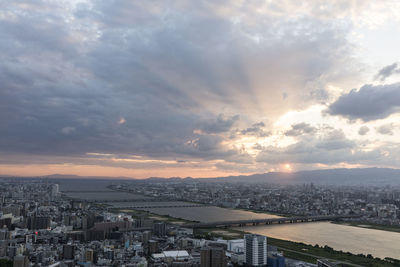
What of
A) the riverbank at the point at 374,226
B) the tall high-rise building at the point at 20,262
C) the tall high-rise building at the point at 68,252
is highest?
the tall high-rise building at the point at 20,262

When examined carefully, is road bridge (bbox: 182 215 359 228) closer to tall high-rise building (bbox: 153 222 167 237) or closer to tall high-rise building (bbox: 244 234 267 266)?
tall high-rise building (bbox: 153 222 167 237)

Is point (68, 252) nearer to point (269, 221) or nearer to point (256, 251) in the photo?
point (256, 251)

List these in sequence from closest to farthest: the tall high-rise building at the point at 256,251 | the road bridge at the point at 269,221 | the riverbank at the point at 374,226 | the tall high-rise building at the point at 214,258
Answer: the tall high-rise building at the point at 214,258, the tall high-rise building at the point at 256,251, the road bridge at the point at 269,221, the riverbank at the point at 374,226

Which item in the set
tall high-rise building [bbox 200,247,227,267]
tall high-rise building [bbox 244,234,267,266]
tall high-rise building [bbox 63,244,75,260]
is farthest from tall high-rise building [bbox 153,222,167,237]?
tall high-rise building [bbox 200,247,227,267]

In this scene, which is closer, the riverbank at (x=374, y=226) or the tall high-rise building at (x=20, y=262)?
the tall high-rise building at (x=20, y=262)

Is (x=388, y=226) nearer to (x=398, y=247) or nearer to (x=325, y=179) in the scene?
(x=398, y=247)

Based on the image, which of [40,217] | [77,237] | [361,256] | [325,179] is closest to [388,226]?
[361,256]

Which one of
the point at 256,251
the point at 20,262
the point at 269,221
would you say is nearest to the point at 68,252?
the point at 20,262

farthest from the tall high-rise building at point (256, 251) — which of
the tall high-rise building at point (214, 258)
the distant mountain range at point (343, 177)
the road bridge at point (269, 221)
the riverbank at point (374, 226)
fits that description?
the distant mountain range at point (343, 177)

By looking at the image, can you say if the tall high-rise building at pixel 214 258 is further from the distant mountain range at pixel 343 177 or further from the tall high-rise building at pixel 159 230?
the distant mountain range at pixel 343 177
